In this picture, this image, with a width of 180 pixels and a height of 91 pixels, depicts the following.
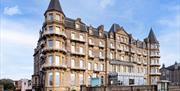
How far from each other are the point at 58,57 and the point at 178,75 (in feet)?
197

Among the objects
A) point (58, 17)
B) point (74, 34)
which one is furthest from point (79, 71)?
point (58, 17)

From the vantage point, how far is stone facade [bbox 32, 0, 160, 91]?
49.9 meters

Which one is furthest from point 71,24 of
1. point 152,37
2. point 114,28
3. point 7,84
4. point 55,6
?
point 7,84

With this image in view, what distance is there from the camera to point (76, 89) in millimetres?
53750

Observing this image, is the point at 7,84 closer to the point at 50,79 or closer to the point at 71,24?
the point at 71,24

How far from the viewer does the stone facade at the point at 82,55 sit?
49906 millimetres

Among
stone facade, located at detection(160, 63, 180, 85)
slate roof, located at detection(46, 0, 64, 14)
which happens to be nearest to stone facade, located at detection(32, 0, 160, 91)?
slate roof, located at detection(46, 0, 64, 14)

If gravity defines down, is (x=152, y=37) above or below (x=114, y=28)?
below

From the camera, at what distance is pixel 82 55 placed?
55.7m

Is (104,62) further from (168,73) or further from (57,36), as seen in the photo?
(168,73)

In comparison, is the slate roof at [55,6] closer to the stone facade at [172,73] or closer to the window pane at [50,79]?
the window pane at [50,79]

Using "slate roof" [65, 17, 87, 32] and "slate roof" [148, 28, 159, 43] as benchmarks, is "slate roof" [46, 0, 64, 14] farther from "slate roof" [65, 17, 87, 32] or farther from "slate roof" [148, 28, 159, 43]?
"slate roof" [148, 28, 159, 43]

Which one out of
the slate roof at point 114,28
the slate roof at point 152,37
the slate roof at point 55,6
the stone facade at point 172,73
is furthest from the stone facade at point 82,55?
the stone facade at point 172,73

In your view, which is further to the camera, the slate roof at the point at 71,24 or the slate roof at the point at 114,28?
the slate roof at the point at 114,28
